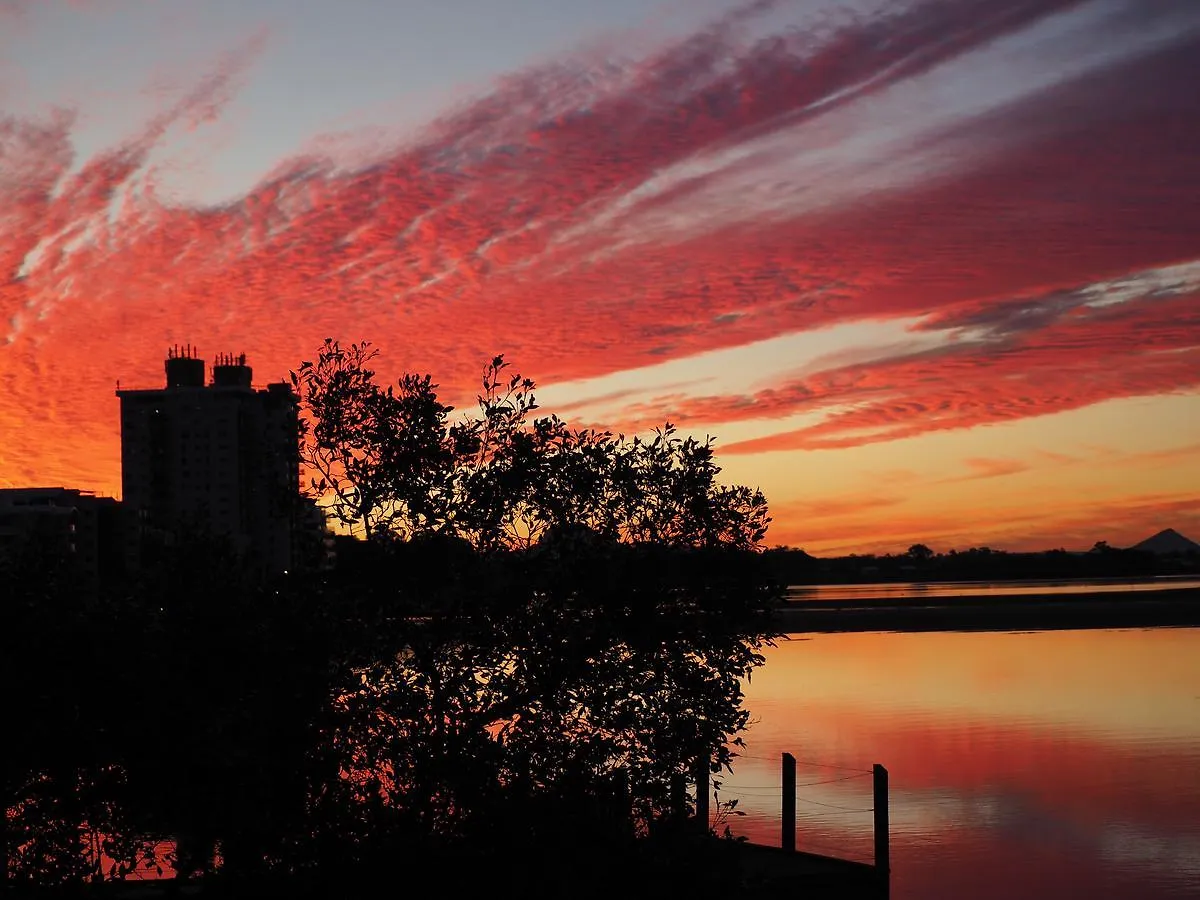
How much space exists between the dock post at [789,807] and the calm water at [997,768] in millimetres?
4227

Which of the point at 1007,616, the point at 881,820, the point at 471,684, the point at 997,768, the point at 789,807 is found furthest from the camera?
the point at 1007,616

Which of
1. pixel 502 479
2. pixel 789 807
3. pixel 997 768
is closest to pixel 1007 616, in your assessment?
pixel 997 768

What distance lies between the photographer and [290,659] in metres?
21.5

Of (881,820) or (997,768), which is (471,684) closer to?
(881,820)

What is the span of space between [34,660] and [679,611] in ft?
38.5

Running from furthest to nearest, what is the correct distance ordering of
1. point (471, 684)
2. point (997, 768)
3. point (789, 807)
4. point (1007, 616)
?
point (1007, 616) → point (997, 768) → point (789, 807) → point (471, 684)

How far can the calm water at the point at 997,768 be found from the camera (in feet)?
156

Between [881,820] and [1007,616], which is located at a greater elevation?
[881,820]

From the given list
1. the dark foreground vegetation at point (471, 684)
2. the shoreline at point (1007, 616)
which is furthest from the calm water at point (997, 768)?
the shoreline at point (1007, 616)

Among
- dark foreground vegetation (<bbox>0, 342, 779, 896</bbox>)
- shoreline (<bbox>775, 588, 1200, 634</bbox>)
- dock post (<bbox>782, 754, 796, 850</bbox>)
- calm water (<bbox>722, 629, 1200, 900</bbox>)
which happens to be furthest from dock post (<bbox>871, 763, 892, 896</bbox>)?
shoreline (<bbox>775, 588, 1200, 634</bbox>)

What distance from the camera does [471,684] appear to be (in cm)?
2100

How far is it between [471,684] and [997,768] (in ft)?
174

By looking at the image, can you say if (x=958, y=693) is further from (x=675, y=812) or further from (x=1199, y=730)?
(x=675, y=812)

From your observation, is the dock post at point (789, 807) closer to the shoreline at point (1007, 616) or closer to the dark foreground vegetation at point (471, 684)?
the dark foreground vegetation at point (471, 684)
